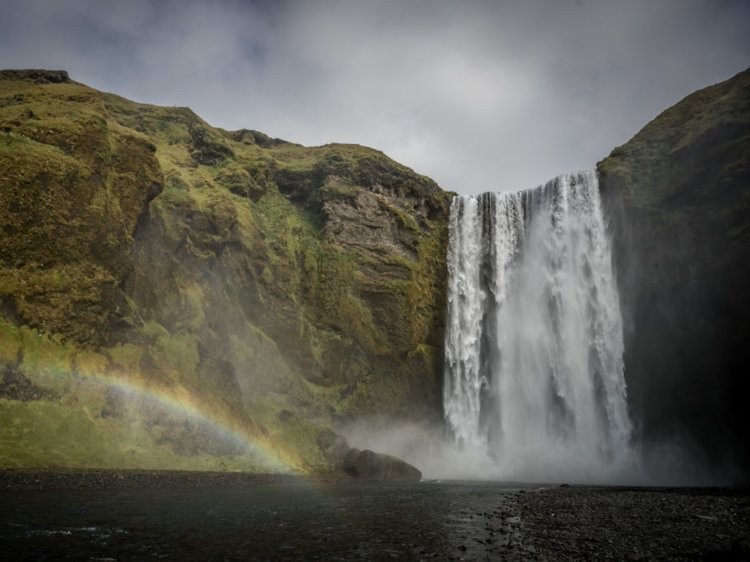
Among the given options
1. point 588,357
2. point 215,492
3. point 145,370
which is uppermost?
point 588,357

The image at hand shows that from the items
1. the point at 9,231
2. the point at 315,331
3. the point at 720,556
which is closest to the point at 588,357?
the point at 315,331

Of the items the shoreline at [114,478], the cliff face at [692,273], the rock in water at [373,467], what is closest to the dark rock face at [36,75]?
the shoreline at [114,478]

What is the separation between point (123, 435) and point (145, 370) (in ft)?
17.0

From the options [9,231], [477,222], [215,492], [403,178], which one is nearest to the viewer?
[215,492]

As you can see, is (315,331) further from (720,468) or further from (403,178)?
(720,468)

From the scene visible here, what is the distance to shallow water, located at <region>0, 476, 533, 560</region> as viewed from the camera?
11375 millimetres

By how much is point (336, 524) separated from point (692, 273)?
1533 inches

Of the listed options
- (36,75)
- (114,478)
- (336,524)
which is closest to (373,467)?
(114,478)

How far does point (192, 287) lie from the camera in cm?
4144

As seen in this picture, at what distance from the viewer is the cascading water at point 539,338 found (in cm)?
4356

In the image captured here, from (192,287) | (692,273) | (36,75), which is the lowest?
(192,287)

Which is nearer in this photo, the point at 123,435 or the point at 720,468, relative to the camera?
the point at 123,435

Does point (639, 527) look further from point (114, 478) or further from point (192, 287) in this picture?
point (192, 287)

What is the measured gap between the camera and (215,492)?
75.3 feet
